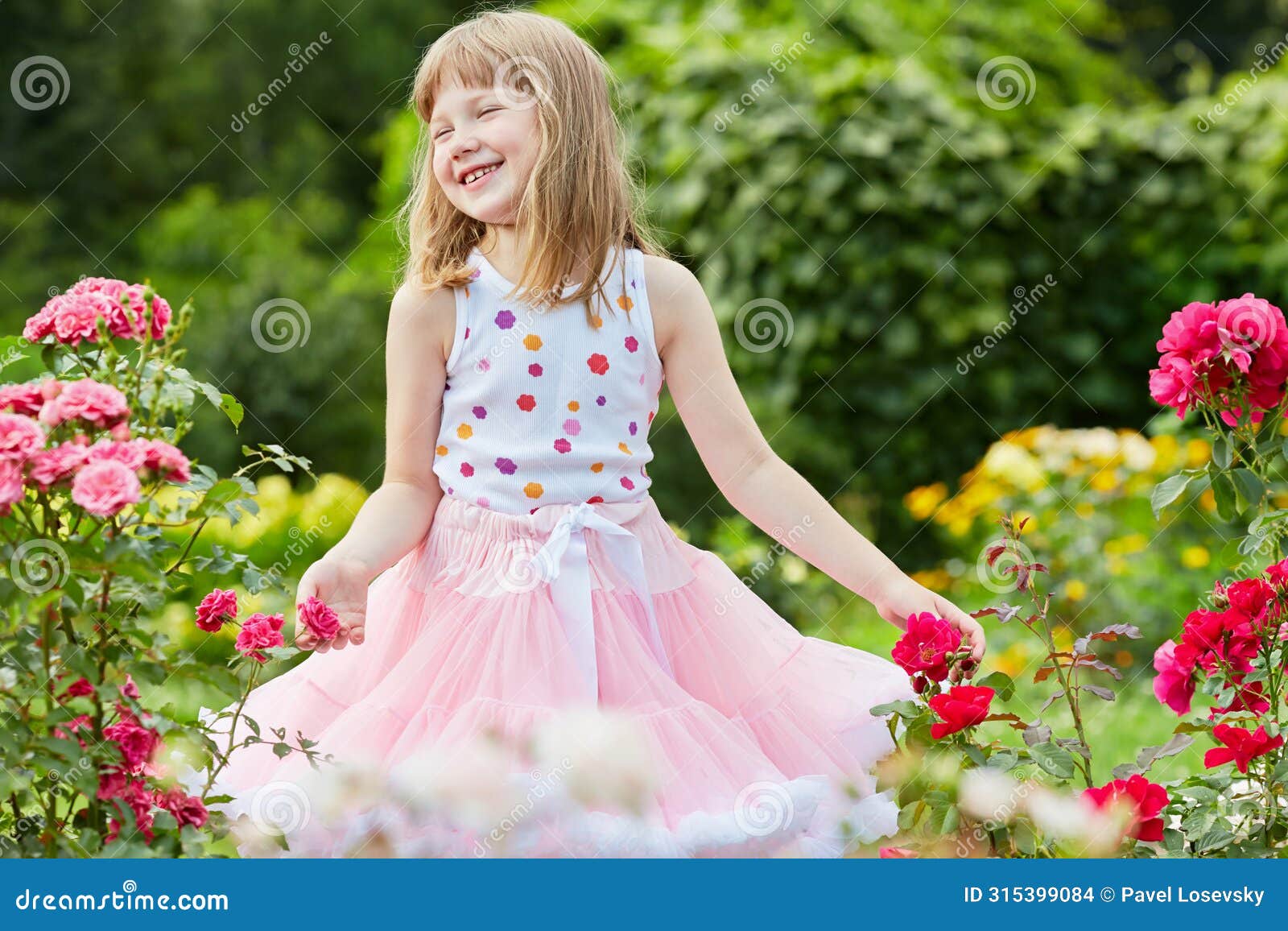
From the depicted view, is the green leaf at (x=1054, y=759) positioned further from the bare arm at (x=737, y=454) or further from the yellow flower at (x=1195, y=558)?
the yellow flower at (x=1195, y=558)

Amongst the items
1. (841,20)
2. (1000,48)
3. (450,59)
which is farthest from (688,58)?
(450,59)

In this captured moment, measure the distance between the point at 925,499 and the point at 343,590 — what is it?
294cm

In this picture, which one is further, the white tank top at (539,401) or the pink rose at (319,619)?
the white tank top at (539,401)

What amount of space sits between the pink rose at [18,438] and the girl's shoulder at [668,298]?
0.94m

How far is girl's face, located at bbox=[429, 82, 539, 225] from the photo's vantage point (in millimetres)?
2031

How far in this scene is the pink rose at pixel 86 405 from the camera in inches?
58.2

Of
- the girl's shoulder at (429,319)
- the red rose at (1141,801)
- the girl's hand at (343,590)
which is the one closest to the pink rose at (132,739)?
the girl's hand at (343,590)

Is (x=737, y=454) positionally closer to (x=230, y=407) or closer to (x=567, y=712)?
(x=567, y=712)

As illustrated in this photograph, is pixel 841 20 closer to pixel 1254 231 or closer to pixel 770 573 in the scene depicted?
pixel 1254 231

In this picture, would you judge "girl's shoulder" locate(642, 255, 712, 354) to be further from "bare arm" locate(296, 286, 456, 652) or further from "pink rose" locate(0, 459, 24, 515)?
"pink rose" locate(0, 459, 24, 515)

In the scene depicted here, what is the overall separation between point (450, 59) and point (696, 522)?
315 centimetres

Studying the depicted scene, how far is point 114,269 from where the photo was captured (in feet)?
25.3

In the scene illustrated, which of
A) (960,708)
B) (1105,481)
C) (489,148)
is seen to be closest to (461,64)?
(489,148)

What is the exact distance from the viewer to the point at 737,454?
6.98 feet
